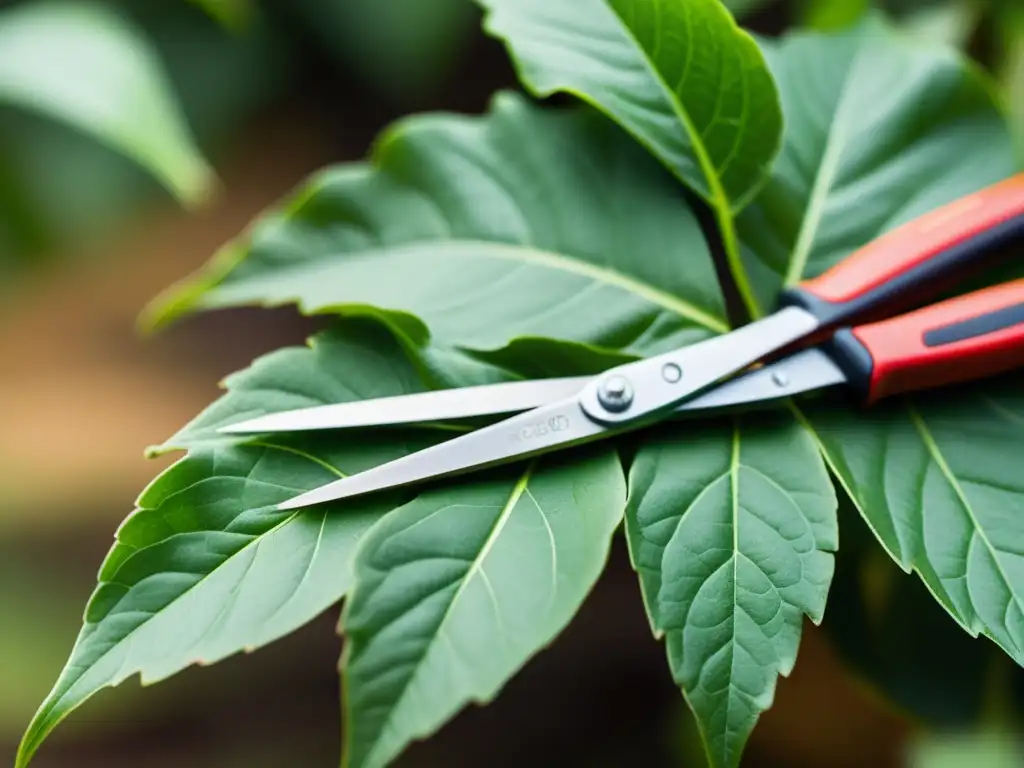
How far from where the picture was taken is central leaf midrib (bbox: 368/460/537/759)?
A: 33 cm

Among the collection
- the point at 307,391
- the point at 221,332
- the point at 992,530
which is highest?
the point at 307,391

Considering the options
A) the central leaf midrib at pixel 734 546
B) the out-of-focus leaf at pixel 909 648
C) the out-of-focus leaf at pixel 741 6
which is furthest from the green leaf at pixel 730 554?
the out-of-focus leaf at pixel 741 6

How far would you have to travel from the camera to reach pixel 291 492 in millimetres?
403

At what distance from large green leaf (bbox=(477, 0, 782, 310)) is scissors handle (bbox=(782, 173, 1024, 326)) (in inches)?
2.9

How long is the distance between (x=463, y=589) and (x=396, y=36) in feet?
2.90

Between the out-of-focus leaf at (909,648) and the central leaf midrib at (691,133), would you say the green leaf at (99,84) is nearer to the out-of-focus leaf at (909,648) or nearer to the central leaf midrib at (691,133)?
the central leaf midrib at (691,133)

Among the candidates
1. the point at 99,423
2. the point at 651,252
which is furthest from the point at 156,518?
the point at 99,423

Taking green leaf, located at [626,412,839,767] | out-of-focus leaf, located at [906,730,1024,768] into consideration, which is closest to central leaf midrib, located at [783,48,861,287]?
green leaf, located at [626,412,839,767]

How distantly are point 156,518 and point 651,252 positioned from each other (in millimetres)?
283

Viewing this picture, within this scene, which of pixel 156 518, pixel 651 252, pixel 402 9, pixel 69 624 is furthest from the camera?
pixel 402 9

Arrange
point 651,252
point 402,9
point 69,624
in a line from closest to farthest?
point 651,252
point 69,624
point 402,9

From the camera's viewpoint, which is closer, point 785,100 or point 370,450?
point 370,450

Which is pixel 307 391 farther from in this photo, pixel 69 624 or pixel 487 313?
pixel 69 624

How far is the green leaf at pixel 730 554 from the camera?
38cm
